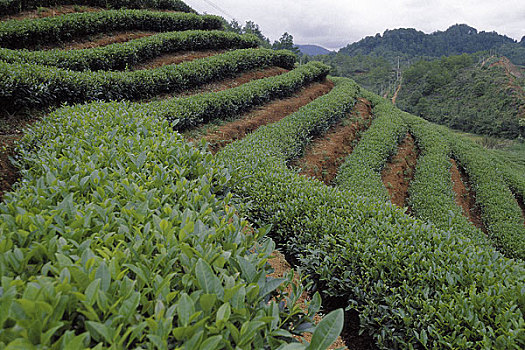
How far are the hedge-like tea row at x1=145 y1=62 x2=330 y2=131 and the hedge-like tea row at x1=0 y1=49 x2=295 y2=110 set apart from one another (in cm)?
137

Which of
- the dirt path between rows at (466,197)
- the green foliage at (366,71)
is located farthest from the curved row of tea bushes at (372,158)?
the green foliage at (366,71)

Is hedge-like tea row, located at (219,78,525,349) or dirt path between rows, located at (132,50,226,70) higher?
dirt path between rows, located at (132,50,226,70)

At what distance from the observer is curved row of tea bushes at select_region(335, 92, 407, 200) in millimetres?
7422

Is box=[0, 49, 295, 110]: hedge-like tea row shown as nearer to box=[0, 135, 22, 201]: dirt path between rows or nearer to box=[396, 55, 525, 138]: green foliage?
box=[0, 135, 22, 201]: dirt path between rows

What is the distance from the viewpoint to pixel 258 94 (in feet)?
32.9

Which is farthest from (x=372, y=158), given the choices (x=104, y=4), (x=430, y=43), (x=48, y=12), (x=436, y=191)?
(x=430, y=43)

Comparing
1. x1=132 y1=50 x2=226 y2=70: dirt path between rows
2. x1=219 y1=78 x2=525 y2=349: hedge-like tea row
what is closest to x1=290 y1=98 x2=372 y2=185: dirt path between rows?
x1=219 y1=78 x2=525 y2=349: hedge-like tea row

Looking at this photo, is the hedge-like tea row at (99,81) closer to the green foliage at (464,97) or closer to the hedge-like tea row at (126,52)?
the hedge-like tea row at (126,52)

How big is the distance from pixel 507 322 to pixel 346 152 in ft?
26.1

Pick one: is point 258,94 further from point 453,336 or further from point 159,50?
point 453,336

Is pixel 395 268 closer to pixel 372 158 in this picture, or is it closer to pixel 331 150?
pixel 331 150

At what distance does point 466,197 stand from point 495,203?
91cm

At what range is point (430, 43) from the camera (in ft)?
328

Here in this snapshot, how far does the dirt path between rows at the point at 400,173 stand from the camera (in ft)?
29.6
